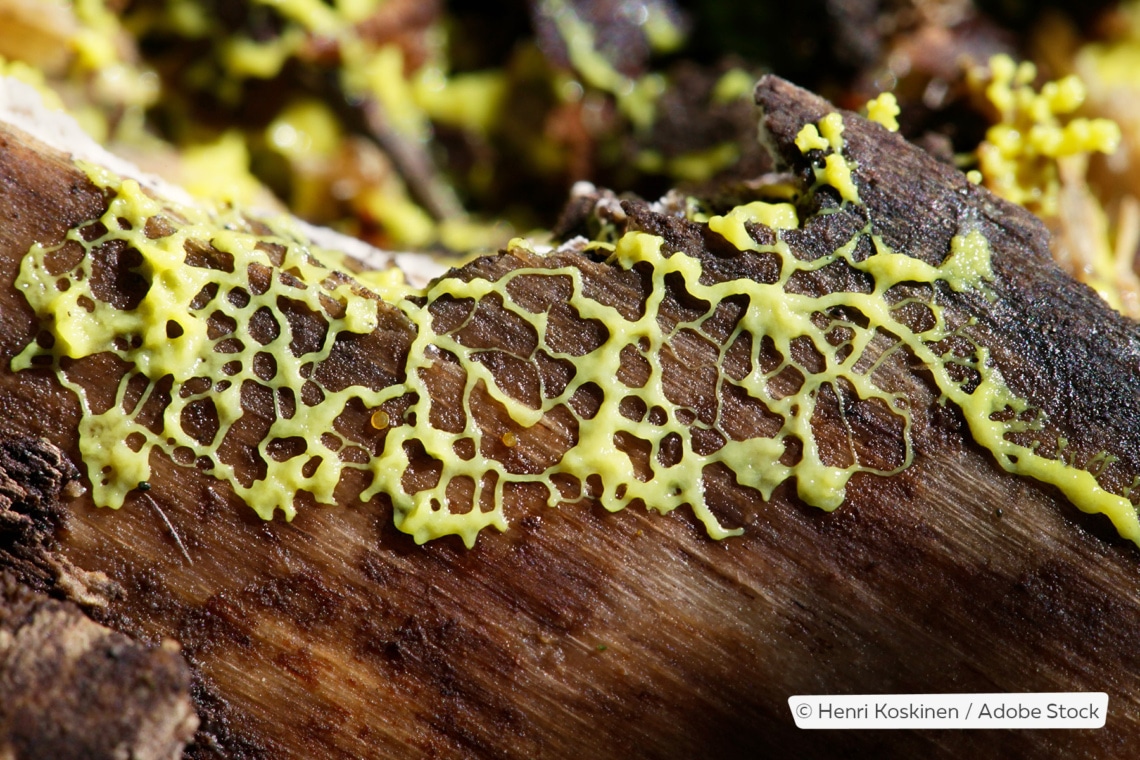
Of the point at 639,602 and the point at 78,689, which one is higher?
the point at 639,602

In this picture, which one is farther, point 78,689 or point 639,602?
point 639,602

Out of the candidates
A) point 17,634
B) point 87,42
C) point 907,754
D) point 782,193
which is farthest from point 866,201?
point 87,42

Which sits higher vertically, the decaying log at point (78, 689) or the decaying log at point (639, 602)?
the decaying log at point (639, 602)

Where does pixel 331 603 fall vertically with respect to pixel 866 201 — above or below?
below

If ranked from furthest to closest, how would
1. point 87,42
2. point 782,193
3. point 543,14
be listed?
point 543,14 → point 87,42 → point 782,193

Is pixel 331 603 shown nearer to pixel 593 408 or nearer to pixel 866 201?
pixel 593 408

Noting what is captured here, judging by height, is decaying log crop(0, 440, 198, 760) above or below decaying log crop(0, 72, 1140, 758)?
below

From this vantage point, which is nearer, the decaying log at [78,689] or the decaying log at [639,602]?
the decaying log at [78,689]

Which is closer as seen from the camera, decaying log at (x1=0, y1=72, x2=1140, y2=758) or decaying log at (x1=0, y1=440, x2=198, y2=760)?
decaying log at (x1=0, y1=440, x2=198, y2=760)
